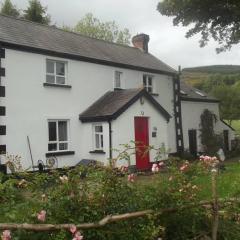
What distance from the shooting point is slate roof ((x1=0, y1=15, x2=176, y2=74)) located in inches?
718

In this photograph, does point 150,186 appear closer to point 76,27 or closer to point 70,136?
point 70,136

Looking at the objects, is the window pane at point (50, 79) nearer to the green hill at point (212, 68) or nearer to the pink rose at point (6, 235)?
the pink rose at point (6, 235)

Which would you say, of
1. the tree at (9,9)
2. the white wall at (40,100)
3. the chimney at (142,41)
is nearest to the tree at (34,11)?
the tree at (9,9)

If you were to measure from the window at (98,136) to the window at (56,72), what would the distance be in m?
2.54

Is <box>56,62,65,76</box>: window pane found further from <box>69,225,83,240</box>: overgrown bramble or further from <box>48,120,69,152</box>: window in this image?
<box>69,225,83,240</box>: overgrown bramble

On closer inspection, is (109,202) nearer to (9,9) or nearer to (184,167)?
(184,167)

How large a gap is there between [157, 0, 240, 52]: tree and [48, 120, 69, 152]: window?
8.07 meters

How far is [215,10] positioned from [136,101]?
21.8ft

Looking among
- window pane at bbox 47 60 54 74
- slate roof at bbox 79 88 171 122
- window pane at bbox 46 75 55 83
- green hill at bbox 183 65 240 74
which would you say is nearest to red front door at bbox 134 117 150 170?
slate roof at bbox 79 88 171 122

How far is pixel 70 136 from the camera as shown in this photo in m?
19.5

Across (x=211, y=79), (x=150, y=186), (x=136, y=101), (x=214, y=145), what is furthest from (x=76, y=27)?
(x=150, y=186)

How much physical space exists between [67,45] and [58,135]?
15.1 ft

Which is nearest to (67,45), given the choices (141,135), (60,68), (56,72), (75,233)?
(60,68)

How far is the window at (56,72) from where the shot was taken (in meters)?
19.0
